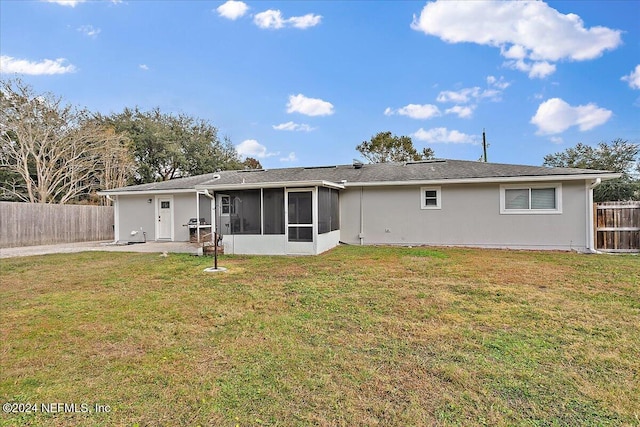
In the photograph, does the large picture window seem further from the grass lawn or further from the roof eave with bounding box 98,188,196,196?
the roof eave with bounding box 98,188,196,196

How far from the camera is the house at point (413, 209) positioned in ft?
32.5

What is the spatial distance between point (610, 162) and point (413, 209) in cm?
1724

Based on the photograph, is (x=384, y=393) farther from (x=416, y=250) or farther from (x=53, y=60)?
(x=53, y=60)

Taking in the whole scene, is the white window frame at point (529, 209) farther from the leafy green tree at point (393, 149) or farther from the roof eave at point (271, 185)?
the leafy green tree at point (393, 149)

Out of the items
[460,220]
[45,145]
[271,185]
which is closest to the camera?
[271,185]

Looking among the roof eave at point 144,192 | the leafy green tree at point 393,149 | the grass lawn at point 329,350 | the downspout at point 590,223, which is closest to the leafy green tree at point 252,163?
the leafy green tree at point 393,149

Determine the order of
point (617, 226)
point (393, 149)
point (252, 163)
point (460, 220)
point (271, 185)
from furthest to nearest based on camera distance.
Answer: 1. point (252, 163)
2. point (393, 149)
3. point (460, 220)
4. point (617, 226)
5. point (271, 185)

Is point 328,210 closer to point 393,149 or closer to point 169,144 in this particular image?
point 169,144

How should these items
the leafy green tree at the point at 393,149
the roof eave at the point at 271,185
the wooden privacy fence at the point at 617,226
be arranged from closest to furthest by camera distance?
1. the roof eave at the point at 271,185
2. the wooden privacy fence at the point at 617,226
3. the leafy green tree at the point at 393,149

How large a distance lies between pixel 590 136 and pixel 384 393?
2542 cm

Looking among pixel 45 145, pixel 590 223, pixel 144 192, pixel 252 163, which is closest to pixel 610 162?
pixel 590 223

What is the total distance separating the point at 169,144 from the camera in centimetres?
2528

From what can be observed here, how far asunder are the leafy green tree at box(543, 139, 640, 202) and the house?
31.1 feet

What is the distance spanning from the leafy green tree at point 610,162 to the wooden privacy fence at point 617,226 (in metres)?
8.59
